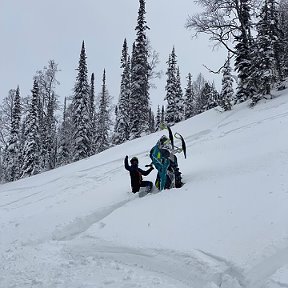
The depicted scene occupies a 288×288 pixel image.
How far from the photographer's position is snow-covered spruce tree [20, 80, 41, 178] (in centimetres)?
3862

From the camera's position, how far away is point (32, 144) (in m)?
39.1

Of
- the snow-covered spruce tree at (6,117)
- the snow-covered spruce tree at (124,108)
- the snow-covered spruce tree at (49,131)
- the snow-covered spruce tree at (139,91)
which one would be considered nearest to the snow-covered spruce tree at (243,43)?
the snow-covered spruce tree at (139,91)

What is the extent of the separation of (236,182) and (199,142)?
9.09 metres

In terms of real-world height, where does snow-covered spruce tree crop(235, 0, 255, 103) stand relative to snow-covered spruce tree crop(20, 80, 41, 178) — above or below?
above

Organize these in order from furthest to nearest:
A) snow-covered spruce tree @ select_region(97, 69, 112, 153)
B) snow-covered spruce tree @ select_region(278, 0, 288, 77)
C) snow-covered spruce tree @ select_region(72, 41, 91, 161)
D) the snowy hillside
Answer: snow-covered spruce tree @ select_region(97, 69, 112, 153) → snow-covered spruce tree @ select_region(72, 41, 91, 161) → snow-covered spruce tree @ select_region(278, 0, 288, 77) → the snowy hillside

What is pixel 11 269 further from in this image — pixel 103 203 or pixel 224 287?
pixel 103 203

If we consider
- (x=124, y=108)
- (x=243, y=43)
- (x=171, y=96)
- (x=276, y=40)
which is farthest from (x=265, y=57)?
(x=124, y=108)

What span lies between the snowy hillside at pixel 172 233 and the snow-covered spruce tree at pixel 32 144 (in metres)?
27.1

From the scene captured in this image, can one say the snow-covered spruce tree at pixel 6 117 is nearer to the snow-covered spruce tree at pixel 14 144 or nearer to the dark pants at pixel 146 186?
the snow-covered spruce tree at pixel 14 144

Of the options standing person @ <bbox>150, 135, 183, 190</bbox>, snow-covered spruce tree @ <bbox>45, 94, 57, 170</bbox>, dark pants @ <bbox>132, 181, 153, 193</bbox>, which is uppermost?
snow-covered spruce tree @ <bbox>45, 94, 57, 170</bbox>

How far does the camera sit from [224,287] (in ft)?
15.8

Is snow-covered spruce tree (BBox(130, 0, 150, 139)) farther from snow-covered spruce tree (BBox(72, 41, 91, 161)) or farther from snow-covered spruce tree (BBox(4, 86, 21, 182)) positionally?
snow-covered spruce tree (BBox(4, 86, 21, 182))

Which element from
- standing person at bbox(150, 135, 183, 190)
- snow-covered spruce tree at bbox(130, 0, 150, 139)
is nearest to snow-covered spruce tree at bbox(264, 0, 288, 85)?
snow-covered spruce tree at bbox(130, 0, 150, 139)

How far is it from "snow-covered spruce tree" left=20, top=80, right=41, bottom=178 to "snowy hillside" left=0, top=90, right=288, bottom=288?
A: 27079 millimetres
